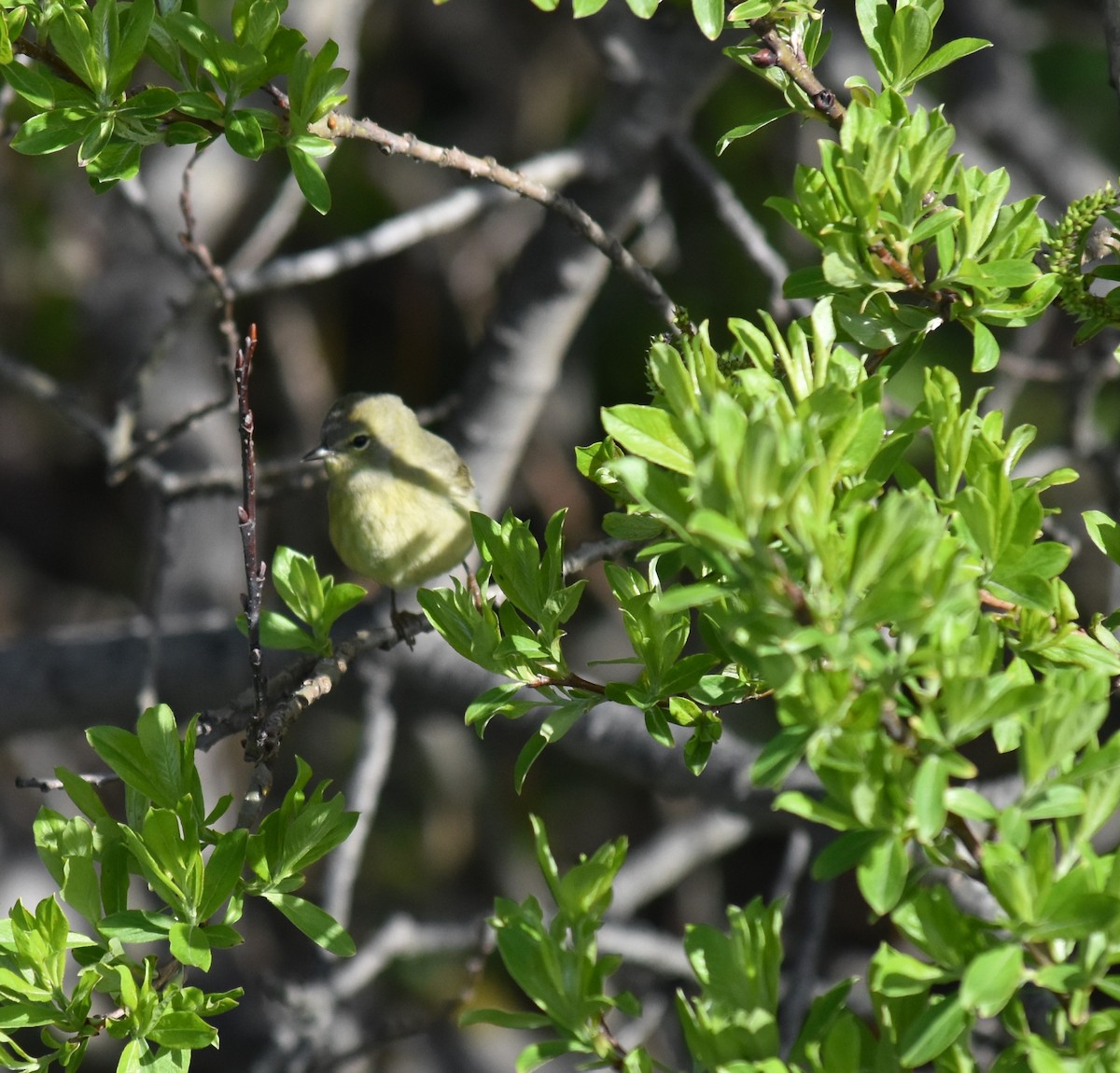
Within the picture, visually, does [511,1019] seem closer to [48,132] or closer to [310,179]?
[310,179]

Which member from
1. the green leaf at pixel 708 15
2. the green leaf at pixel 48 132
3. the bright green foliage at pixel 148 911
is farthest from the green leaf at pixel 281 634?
the green leaf at pixel 708 15

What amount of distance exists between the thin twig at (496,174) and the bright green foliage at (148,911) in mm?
997

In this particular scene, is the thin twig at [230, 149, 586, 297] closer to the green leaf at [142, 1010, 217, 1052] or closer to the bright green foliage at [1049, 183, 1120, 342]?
the bright green foliage at [1049, 183, 1120, 342]

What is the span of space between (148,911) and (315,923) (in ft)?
0.73

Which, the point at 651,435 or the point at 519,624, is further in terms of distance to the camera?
the point at 519,624

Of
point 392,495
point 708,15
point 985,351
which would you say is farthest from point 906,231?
point 392,495

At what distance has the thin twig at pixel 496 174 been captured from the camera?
6.98 feet

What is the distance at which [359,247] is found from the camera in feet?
12.9

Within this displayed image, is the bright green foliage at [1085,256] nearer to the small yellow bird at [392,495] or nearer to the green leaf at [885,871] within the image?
the green leaf at [885,871]

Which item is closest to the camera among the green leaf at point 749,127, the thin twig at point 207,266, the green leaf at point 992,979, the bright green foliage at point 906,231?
the green leaf at point 992,979

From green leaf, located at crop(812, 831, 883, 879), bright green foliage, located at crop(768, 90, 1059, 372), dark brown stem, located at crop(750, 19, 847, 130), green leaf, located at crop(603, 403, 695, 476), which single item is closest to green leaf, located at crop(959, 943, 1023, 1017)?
green leaf, located at crop(812, 831, 883, 879)

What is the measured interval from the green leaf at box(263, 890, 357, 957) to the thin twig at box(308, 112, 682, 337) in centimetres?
104

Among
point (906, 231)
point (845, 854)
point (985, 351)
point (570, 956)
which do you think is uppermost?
point (906, 231)

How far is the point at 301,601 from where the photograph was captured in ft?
7.51
